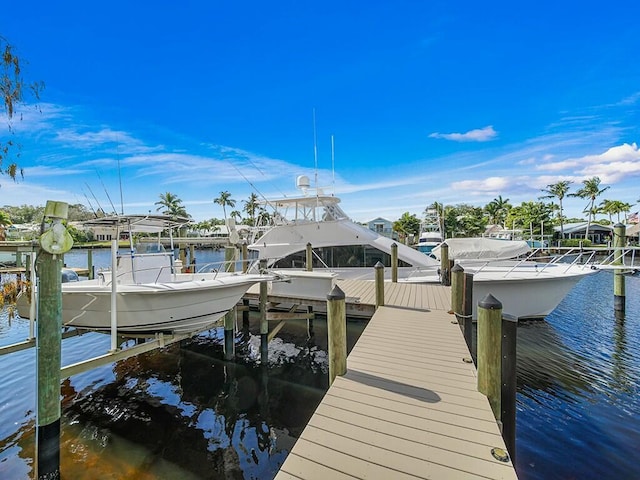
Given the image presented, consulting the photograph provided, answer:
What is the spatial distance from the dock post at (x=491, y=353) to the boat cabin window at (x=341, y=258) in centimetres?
867

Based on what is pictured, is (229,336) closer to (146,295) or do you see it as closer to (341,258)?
(146,295)

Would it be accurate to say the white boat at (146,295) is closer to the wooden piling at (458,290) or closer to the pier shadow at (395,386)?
the pier shadow at (395,386)

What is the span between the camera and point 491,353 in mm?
3361

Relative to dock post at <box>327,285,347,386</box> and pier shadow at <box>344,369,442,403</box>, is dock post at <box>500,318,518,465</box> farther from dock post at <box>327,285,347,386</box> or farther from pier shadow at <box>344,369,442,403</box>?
dock post at <box>327,285,347,386</box>

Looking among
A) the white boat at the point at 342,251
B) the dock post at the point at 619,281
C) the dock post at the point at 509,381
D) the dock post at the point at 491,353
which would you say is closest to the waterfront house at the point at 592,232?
the dock post at the point at 619,281

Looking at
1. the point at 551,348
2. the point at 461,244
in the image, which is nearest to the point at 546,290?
the point at 551,348

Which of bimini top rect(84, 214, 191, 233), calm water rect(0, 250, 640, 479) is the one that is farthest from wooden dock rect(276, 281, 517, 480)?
bimini top rect(84, 214, 191, 233)

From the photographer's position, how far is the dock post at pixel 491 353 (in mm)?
3359

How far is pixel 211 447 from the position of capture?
5375 mm

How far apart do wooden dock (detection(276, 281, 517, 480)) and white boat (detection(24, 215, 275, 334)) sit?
3.47 m

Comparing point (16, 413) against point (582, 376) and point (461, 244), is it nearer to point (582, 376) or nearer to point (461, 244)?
point (582, 376)

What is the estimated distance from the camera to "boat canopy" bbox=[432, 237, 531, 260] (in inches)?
551

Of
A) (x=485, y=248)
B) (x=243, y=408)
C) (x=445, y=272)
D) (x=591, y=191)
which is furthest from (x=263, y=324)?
(x=591, y=191)

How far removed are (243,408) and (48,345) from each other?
12.5 ft
